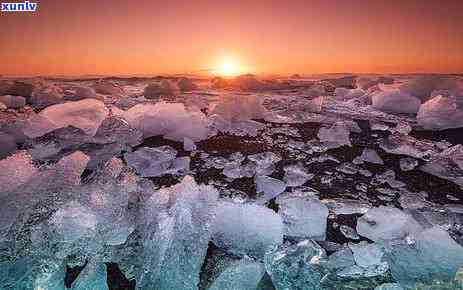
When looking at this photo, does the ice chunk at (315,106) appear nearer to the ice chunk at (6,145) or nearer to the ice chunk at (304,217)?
the ice chunk at (304,217)

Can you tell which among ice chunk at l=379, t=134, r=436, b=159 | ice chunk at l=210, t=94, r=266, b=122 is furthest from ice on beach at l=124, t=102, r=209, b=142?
ice chunk at l=379, t=134, r=436, b=159

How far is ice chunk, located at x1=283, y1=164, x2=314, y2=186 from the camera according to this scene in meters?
1.35

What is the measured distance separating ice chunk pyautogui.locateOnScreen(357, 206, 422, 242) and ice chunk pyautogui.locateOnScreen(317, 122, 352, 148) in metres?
0.73

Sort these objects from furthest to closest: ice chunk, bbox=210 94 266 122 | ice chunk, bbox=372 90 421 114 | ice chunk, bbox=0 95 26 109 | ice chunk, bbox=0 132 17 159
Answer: ice chunk, bbox=0 95 26 109, ice chunk, bbox=372 90 421 114, ice chunk, bbox=210 94 266 122, ice chunk, bbox=0 132 17 159

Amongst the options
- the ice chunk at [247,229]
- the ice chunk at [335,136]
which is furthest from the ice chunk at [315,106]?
the ice chunk at [247,229]

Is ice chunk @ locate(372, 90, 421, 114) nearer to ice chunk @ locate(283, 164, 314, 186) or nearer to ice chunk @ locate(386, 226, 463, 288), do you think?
ice chunk @ locate(283, 164, 314, 186)

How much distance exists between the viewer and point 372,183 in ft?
4.42

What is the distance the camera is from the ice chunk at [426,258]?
845mm

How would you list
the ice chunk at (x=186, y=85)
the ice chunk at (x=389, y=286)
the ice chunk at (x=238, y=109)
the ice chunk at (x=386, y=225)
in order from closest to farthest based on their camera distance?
the ice chunk at (x=389, y=286)
the ice chunk at (x=386, y=225)
the ice chunk at (x=238, y=109)
the ice chunk at (x=186, y=85)

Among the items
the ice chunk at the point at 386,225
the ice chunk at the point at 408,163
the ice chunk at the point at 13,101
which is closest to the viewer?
the ice chunk at the point at 386,225

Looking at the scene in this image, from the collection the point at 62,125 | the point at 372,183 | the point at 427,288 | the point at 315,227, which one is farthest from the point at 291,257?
the point at 62,125

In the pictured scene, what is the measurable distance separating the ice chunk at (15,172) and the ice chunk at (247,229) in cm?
74

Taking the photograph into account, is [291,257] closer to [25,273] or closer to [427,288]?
[427,288]

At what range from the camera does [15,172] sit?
1.25 m
